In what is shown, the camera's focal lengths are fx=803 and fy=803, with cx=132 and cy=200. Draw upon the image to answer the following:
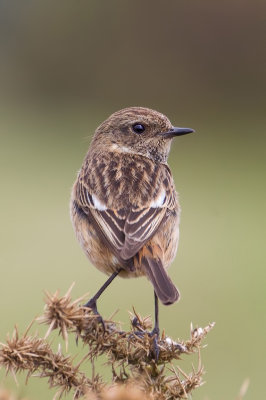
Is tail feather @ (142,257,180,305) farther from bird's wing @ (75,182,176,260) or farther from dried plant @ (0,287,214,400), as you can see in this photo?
dried plant @ (0,287,214,400)

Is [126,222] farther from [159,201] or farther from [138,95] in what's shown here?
[138,95]

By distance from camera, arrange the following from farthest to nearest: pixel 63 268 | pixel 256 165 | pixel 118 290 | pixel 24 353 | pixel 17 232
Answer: pixel 256 165 → pixel 17 232 → pixel 63 268 → pixel 118 290 → pixel 24 353

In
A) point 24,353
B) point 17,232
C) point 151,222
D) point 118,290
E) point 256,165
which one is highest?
point 256,165

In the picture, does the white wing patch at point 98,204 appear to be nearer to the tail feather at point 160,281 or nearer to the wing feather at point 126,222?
the wing feather at point 126,222

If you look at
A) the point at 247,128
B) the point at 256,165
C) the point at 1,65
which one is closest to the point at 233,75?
the point at 247,128

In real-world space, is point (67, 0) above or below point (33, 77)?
above

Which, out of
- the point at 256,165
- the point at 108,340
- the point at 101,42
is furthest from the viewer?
the point at 101,42

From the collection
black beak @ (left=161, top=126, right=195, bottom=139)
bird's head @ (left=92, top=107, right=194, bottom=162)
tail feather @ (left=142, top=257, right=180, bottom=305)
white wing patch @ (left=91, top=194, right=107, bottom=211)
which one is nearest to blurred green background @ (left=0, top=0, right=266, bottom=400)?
bird's head @ (left=92, top=107, right=194, bottom=162)

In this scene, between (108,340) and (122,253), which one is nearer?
(108,340)

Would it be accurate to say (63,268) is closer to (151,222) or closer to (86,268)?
(86,268)
